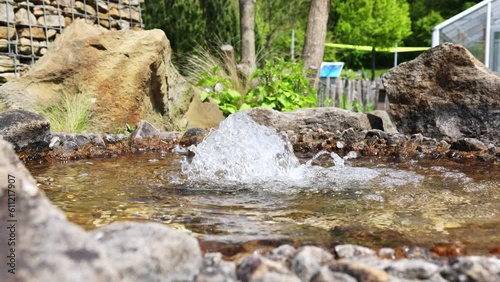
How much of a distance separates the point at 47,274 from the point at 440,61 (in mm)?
5882

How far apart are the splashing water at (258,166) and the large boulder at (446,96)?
1.71 metres

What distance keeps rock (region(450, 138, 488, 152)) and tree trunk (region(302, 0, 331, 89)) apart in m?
4.35

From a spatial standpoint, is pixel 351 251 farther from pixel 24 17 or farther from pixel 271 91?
pixel 24 17

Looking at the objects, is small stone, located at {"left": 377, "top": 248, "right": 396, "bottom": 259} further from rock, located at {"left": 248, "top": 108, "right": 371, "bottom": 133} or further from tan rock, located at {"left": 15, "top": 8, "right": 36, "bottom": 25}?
tan rock, located at {"left": 15, "top": 8, "right": 36, "bottom": 25}

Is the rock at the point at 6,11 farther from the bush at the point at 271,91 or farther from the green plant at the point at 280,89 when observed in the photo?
the green plant at the point at 280,89

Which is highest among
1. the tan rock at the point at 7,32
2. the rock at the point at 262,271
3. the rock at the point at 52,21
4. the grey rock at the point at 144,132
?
the rock at the point at 52,21

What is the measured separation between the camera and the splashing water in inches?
171

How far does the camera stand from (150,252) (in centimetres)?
164

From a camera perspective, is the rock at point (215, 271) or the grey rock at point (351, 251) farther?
the grey rock at point (351, 251)

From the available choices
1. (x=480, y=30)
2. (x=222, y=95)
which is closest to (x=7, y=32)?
(x=222, y=95)

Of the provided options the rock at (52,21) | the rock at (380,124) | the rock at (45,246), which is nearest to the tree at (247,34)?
the rock at (52,21)

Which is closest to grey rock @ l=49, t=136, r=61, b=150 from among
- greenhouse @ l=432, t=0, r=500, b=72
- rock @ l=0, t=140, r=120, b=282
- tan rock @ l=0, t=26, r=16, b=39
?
tan rock @ l=0, t=26, r=16, b=39

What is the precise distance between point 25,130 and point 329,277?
3992 mm

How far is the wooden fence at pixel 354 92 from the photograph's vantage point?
13445 mm
